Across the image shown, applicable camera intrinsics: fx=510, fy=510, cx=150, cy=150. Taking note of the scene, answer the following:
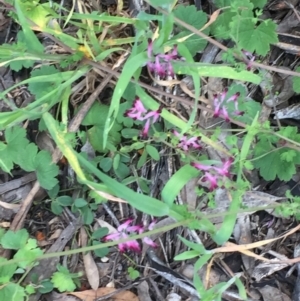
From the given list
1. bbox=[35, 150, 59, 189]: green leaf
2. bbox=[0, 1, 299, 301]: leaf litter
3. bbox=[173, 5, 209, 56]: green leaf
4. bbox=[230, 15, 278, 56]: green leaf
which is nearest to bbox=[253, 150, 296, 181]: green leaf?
bbox=[0, 1, 299, 301]: leaf litter

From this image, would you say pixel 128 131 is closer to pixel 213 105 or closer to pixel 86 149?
pixel 86 149

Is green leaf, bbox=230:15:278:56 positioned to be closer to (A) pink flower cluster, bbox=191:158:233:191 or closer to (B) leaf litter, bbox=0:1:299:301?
(B) leaf litter, bbox=0:1:299:301

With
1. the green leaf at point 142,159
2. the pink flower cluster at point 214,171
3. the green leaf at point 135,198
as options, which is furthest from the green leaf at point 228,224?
the green leaf at point 142,159

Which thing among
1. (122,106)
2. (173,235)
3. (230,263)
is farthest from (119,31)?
(230,263)

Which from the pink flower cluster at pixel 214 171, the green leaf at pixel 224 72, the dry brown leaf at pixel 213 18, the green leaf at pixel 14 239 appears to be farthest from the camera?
the green leaf at pixel 14 239

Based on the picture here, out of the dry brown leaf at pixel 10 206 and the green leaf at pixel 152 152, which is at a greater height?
the green leaf at pixel 152 152

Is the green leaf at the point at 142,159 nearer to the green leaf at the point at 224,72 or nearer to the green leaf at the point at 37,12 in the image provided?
the green leaf at the point at 224,72

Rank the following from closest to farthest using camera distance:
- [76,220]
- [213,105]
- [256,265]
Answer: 1. [213,105]
2. [256,265]
3. [76,220]

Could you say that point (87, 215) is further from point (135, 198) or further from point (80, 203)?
point (135, 198)
